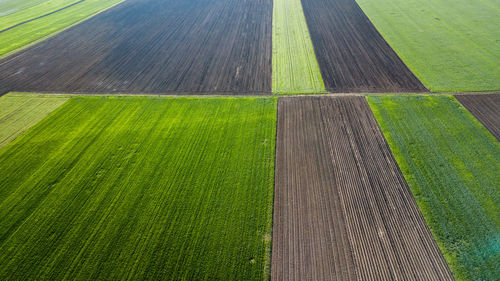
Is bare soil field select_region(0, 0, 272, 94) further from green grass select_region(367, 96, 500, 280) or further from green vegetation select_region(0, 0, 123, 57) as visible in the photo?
green grass select_region(367, 96, 500, 280)

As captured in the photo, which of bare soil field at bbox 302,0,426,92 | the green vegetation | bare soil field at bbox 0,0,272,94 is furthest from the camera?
the green vegetation

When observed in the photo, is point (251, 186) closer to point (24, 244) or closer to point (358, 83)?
point (24, 244)

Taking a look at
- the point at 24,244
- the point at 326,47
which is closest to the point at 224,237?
the point at 24,244

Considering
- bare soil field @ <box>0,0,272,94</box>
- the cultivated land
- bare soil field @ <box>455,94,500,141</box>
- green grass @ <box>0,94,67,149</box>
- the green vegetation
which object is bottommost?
the cultivated land

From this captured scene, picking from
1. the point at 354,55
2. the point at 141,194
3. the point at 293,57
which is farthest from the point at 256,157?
the point at 354,55

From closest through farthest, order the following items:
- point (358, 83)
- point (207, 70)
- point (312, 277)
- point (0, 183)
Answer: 1. point (312, 277)
2. point (0, 183)
3. point (358, 83)
4. point (207, 70)

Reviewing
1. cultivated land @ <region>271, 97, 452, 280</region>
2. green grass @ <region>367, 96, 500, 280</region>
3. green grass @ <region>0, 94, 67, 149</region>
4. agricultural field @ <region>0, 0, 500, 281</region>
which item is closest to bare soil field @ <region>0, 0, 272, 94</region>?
agricultural field @ <region>0, 0, 500, 281</region>

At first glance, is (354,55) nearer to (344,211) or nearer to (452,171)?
(452,171)
